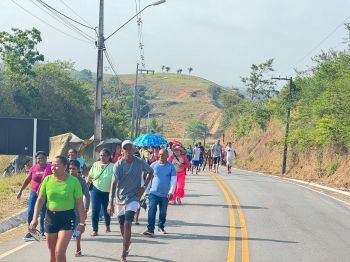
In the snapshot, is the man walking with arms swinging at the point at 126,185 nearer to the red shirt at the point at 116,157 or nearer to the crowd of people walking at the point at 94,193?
the crowd of people walking at the point at 94,193

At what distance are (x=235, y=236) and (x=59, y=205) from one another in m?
5.38

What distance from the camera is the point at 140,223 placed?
13148 millimetres

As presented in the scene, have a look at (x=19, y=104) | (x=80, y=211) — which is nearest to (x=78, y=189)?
(x=80, y=211)

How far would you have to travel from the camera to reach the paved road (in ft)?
32.0

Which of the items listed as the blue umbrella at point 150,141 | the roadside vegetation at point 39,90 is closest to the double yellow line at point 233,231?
the blue umbrella at point 150,141

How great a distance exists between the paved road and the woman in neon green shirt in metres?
2.02

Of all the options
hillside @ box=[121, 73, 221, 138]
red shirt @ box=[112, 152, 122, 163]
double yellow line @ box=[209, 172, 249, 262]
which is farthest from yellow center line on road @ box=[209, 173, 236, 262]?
hillside @ box=[121, 73, 221, 138]

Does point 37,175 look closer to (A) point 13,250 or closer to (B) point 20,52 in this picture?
(A) point 13,250

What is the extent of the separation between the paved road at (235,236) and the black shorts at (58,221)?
2.05 metres

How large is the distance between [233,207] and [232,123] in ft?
208

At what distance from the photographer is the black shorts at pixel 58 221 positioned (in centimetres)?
725

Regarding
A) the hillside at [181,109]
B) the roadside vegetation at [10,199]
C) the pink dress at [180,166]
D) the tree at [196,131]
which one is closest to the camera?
the roadside vegetation at [10,199]

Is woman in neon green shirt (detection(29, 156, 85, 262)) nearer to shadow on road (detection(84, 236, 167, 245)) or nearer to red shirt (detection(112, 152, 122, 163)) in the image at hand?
A: shadow on road (detection(84, 236, 167, 245))

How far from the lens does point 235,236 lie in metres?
11.8
